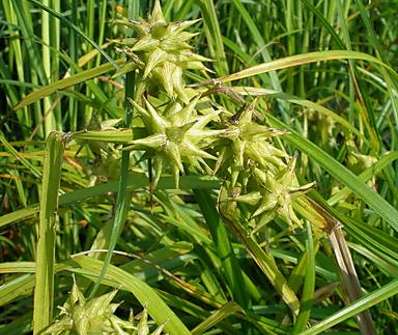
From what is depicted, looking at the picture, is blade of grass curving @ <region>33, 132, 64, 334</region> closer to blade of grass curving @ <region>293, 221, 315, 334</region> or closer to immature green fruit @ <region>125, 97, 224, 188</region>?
immature green fruit @ <region>125, 97, 224, 188</region>

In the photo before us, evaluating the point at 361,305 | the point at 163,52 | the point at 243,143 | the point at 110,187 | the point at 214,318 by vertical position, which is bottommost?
the point at 214,318

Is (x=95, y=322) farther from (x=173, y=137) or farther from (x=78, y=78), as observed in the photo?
(x=78, y=78)

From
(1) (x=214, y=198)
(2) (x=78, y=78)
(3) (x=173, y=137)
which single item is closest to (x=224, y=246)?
(1) (x=214, y=198)

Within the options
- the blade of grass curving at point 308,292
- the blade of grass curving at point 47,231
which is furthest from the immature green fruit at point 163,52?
the blade of grass curving at point 308,292

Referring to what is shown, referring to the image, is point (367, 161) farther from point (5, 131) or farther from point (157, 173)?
point (5, 131)

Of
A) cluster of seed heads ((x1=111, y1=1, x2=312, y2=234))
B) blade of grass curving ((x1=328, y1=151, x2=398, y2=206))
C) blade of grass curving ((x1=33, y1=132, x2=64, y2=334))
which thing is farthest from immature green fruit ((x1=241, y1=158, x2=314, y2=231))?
blade of grass curving ((x1=328, y1=151, x2=398, y2=206))

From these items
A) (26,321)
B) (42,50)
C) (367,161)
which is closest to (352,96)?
(367,161)

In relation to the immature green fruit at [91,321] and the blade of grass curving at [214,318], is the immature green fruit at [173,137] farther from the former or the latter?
the blade of grass curving at [214,318]
